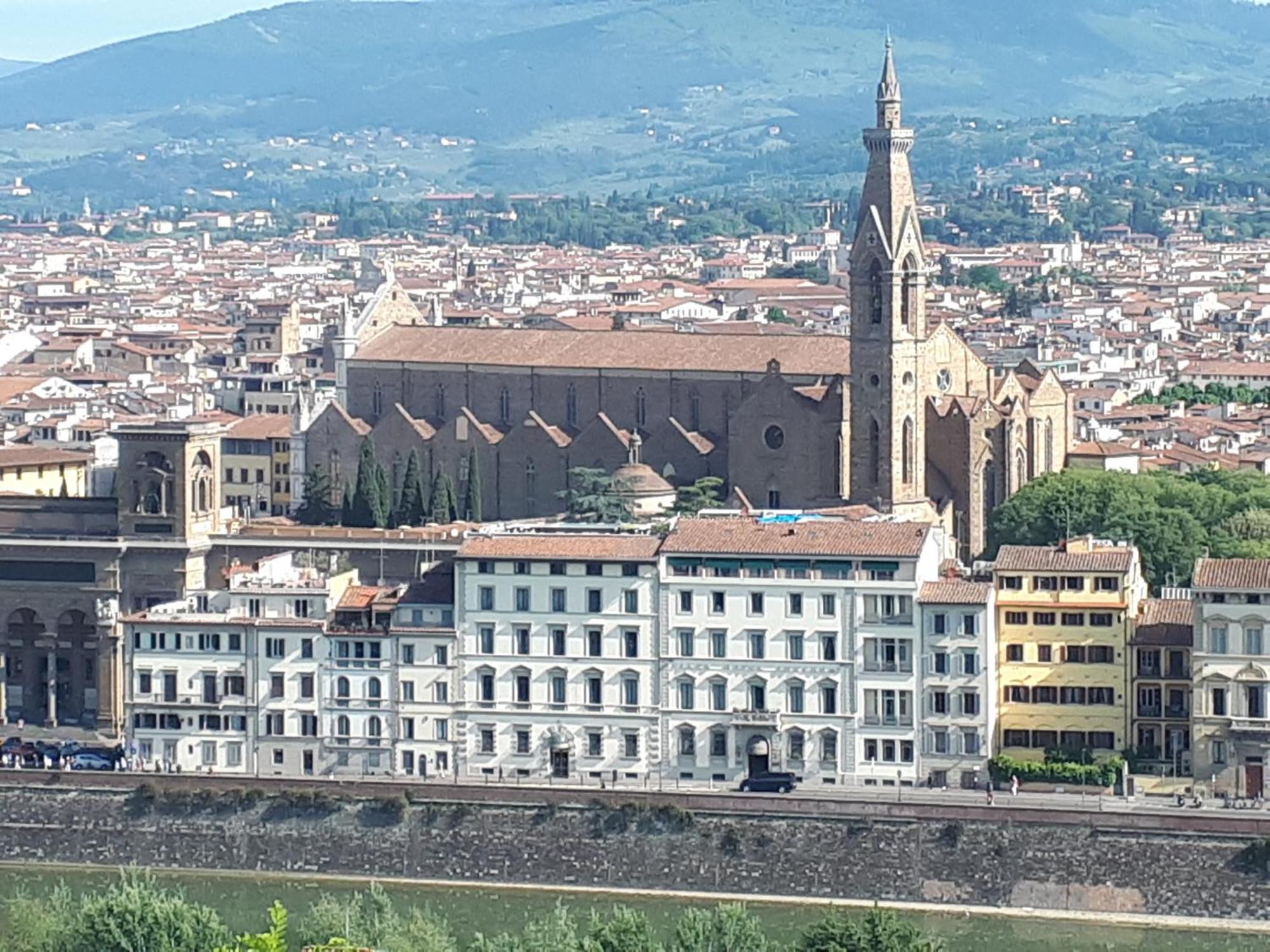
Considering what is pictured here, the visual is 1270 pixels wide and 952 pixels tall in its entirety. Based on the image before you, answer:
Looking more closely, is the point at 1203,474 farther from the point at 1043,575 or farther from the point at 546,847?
the point at 546,847

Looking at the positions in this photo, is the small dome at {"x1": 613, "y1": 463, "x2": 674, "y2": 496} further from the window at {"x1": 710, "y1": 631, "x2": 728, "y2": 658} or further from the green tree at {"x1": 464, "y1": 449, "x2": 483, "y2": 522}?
the window at {"x1": 710, "y1": 631, "x2": 728, "y2": 658}

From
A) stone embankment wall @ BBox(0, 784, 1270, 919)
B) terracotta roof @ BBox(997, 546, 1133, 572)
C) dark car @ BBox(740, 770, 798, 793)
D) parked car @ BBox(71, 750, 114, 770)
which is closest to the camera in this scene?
stone embankment wall @ BBox(0, 784, 1270, 919)

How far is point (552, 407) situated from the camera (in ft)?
239

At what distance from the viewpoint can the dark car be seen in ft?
164

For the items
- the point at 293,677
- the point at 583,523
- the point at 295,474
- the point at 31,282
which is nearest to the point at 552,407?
the point at 295,474

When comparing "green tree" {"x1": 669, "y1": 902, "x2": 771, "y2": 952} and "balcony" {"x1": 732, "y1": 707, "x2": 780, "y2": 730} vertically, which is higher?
"balcony" {"x1": 732, "y1": 707, "x2": 780, "y2": 730}

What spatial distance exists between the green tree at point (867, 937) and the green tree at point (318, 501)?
2874cm

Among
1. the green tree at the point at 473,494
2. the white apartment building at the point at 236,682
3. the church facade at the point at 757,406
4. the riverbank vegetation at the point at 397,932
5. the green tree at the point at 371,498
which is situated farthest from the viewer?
the green tree at the point at 473,494

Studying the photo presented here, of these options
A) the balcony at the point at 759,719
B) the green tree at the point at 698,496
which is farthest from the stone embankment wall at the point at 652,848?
the green tree at the point at 698,496

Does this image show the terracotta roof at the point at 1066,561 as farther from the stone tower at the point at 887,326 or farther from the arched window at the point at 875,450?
the arched window at the point at 875,450

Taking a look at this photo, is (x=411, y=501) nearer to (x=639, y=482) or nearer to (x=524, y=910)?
(x=639, y=482)

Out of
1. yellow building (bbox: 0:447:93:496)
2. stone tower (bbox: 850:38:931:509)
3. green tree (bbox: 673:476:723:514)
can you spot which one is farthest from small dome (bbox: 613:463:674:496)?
yellow building (bbox: 0:447:93:496)

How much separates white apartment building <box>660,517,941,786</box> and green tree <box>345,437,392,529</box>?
1554cm

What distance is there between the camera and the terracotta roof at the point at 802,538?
50.8 meters
